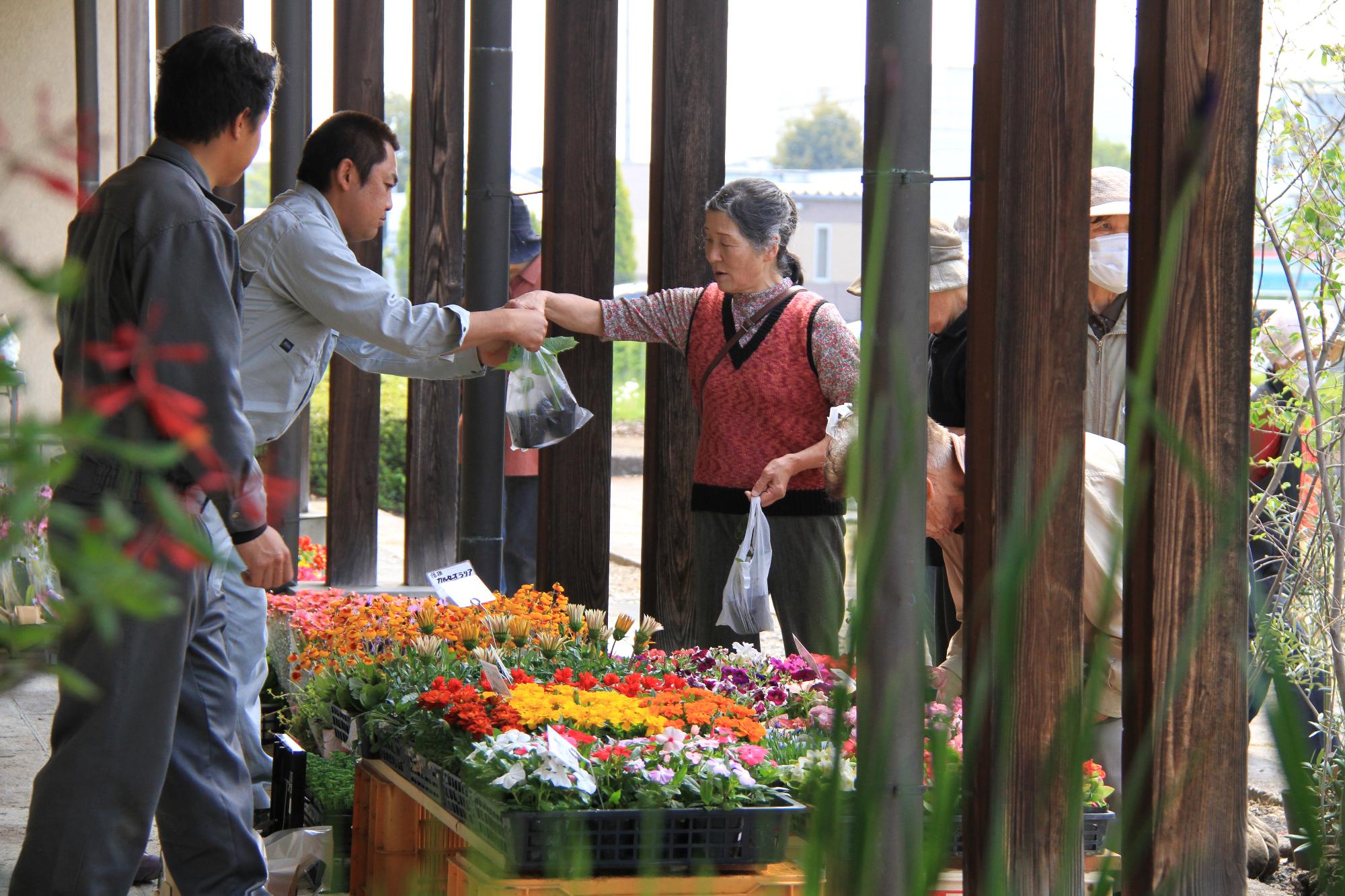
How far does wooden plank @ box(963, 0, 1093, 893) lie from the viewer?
1836mm

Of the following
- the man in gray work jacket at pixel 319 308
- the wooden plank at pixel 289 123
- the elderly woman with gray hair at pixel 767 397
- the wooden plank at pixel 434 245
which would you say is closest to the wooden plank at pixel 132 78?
the wooden plank at pixel 289 123

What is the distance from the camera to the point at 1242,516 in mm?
1738

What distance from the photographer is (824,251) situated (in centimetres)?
4575

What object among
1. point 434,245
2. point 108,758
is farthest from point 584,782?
point 434,245

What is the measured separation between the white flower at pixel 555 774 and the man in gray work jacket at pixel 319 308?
937 mm

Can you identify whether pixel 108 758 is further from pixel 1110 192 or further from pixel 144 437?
pixel 1110 192

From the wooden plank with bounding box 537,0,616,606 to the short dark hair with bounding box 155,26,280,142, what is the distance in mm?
1412

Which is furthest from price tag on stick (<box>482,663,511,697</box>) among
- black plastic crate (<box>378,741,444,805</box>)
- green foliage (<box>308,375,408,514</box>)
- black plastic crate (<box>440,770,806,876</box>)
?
green foliage (<box>308,375,408,514</box>)

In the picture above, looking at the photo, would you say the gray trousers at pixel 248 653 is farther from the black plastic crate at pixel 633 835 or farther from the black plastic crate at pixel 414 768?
the black plastic crate at pixel 633 835

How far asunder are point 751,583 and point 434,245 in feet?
9.70

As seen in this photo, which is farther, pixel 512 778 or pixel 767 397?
pixel 767 397

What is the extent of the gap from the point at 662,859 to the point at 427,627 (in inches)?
54.7

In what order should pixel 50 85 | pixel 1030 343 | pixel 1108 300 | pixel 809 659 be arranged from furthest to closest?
pixel 50 85 → pixel 1108 300 → pixel 809 659 → pixel 1030 343

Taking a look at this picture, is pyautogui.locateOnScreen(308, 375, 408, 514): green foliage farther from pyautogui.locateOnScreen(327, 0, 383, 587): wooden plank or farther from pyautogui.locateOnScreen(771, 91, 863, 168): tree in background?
pyautogui.locateOnScreen(771, 91, 863, 168): tree in background
